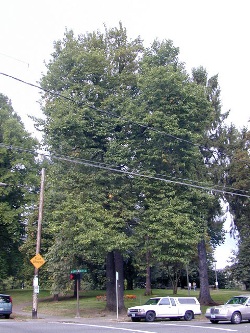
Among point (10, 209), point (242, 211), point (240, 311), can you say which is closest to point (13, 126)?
point (10, 209)

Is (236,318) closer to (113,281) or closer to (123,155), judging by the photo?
(113,281)

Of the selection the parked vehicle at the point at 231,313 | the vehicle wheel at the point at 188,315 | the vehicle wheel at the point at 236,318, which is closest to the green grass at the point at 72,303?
the vehicle wheel at the point at 188,315

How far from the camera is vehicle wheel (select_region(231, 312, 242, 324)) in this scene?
24.6 m

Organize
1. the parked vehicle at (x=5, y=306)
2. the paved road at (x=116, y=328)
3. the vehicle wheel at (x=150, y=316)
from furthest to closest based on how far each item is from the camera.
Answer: the parked vehicle at (x=5, y=306) → the vehicle wheel at (x=150, y=316) → the paved road at (x=116, y=328)

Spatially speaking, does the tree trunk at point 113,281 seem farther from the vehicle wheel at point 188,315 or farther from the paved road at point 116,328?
the paved road at point 116,328

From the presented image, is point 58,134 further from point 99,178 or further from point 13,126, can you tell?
point 13,126

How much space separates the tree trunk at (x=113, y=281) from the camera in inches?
1251

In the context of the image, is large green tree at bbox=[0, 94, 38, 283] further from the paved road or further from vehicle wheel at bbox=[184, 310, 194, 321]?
the paved road

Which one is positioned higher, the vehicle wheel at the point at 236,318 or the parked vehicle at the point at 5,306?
the parked vehicle at the point at 5,306

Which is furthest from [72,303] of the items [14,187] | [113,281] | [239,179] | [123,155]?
[239,179]

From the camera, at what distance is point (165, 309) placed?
27.5 metres

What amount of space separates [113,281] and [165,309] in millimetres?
6262

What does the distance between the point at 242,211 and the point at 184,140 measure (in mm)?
15475

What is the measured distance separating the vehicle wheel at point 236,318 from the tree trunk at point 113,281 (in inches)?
359
